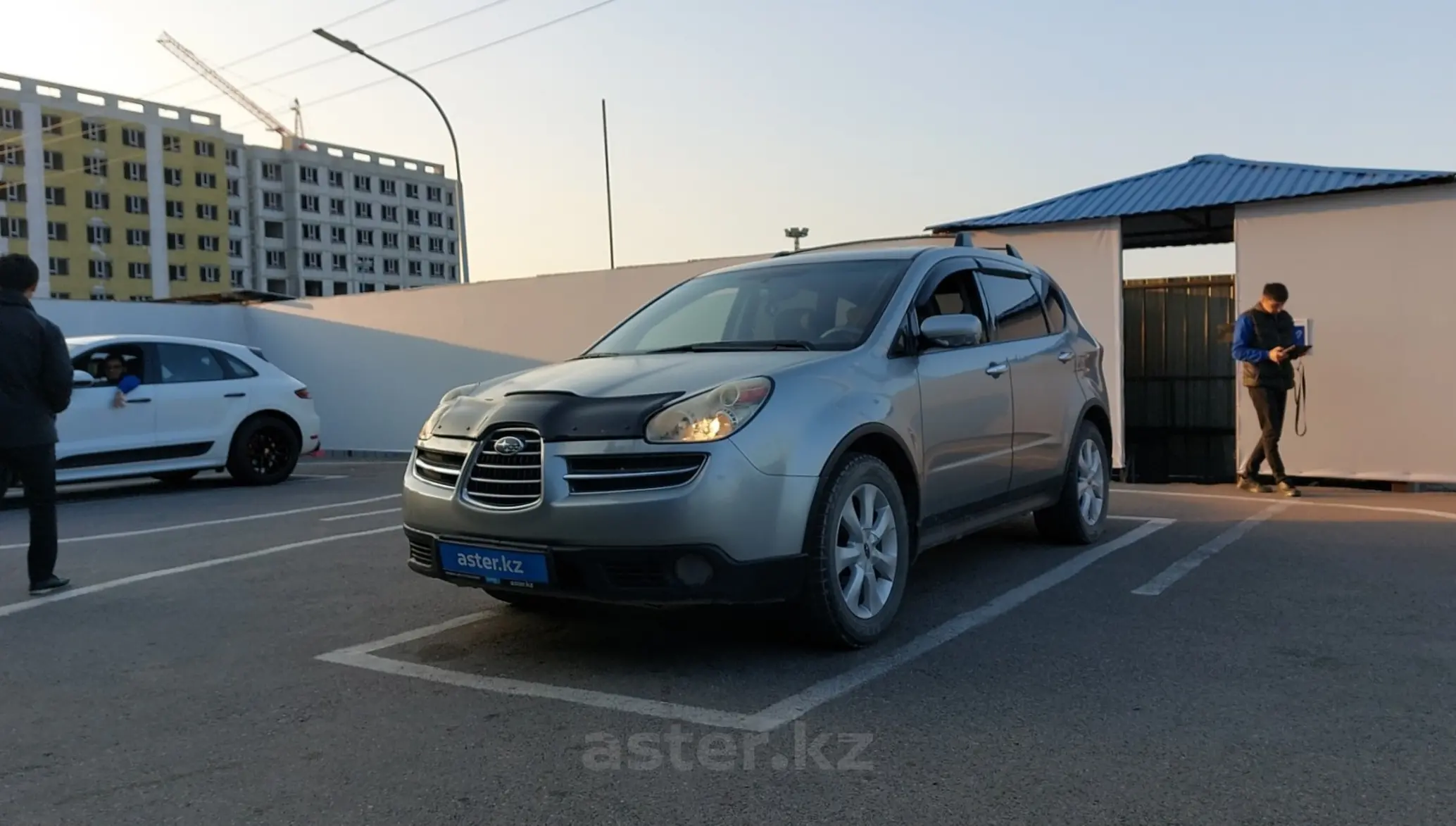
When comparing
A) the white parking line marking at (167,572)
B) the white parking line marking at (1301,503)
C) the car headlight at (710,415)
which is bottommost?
the white parking line marking at (1301,503)

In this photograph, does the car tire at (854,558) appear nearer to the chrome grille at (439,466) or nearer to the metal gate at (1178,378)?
the chrome grille at (439,466)

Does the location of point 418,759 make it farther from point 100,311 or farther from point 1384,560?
point 100,311

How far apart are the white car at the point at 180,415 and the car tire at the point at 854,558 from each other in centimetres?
868

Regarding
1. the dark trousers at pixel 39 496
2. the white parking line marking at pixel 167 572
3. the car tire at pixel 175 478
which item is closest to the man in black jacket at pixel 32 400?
the dark trousers at pixel 39 496

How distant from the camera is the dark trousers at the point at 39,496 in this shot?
19.4 ft

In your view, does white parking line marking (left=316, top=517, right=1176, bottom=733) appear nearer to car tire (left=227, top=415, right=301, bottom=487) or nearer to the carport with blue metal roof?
the carport with blue metal roof

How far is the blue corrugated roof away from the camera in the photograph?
32.4 ft

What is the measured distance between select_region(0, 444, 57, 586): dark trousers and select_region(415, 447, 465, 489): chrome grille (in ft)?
8.46

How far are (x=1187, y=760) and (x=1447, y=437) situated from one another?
7.99 metres

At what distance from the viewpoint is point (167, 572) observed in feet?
21.7

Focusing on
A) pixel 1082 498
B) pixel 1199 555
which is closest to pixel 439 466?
pixel 1082 498

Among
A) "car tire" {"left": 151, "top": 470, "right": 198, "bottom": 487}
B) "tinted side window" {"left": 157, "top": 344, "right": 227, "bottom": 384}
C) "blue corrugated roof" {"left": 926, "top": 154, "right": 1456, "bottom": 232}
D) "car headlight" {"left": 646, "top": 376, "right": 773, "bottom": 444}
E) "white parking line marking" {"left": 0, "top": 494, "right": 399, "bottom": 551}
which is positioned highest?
"blue corrugated roof" {"left": 926, "top": 154, "right": 1456, "bottom": 232}

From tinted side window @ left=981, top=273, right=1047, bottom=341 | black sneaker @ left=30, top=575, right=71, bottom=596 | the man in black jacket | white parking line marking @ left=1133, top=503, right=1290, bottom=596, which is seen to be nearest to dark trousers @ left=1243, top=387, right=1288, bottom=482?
white parking line marking @ left=1133, top=503, right=1290, bottom=596

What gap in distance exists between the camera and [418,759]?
3342 mm
